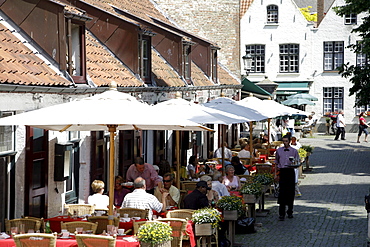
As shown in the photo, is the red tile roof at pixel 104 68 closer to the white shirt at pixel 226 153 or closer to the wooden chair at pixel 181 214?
the wooden chair at pixel 181 214

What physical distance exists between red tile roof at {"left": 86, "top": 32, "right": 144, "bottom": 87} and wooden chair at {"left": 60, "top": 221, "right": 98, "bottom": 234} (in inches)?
219

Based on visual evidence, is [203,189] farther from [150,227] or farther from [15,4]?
[15,4]

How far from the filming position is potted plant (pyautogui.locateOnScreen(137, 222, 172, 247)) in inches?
357

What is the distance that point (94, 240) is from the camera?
8.68 m

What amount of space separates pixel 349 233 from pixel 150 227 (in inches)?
226

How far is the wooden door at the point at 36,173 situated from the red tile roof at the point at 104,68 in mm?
2803

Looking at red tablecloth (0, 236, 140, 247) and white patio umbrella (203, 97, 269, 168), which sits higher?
white patio umbrella (203, 97, 269, 168)

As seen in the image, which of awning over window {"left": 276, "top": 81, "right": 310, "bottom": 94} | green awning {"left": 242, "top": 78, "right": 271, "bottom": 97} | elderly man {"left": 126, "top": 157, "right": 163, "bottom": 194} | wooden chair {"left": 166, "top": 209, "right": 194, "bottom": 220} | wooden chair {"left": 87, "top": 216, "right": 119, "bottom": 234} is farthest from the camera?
awning over window {"left": 276, "top": 81, "right": 310, "bottom": 94}

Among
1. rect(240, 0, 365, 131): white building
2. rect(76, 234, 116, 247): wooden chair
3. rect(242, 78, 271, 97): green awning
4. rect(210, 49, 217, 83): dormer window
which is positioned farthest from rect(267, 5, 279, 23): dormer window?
rect(76, 234, 116, 247): wooden chair

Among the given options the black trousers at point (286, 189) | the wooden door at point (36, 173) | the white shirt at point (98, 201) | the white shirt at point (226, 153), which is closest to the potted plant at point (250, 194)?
the black trousers at point (286, 189)

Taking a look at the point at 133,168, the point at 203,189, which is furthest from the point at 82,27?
the point at 203,189

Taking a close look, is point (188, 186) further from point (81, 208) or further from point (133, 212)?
point (133, 212)

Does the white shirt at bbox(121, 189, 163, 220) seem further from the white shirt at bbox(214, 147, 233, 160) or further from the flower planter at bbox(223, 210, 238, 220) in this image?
the white shirt at bbox(214, 147, 233, 160)

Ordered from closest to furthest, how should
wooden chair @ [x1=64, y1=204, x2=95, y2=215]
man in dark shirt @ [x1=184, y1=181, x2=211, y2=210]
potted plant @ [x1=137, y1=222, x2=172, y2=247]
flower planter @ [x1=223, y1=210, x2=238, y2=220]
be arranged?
potted plant @ [x1=137, y1=222, x2=172, y2=247], man in dark shirt @ [x1=184, y1=181, x2=211, y2=210], flower planter @ [x1=223, y1=210, x2=238, y2=220], wooden chair @ [x1=64, y1=204, x2=95, y2=215]
